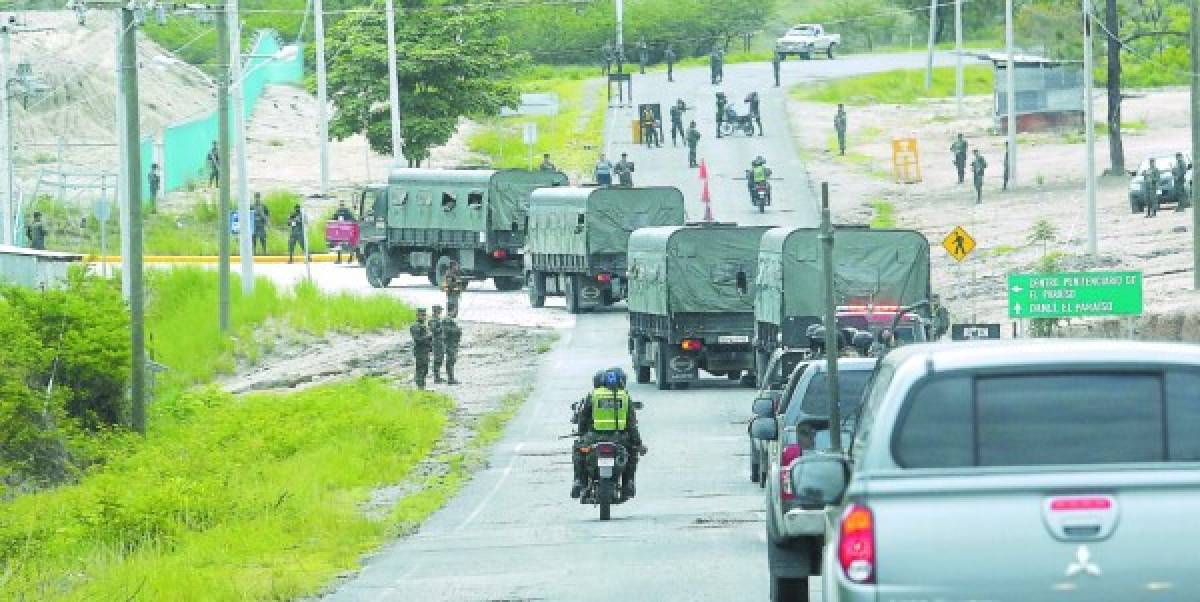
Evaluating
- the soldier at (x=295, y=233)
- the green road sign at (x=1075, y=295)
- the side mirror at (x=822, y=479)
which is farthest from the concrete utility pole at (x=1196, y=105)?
the side mirror at (x=822, y=479)

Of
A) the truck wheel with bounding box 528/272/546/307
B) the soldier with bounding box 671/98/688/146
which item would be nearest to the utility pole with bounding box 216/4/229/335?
the truck wheel with bounding box 528/272/546/307

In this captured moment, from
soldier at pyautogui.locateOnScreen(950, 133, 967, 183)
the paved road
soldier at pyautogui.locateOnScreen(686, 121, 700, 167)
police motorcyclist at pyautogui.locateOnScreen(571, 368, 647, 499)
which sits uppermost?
soldier at pyautogui.locateOnScreen(686, 121, 700, 167)

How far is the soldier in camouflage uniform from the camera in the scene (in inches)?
1754

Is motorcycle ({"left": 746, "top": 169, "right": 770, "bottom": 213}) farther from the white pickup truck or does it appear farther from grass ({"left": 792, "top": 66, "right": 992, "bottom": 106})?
the white pickup truck

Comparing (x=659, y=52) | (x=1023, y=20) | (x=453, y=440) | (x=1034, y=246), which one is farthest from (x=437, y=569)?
(x=659, y=52)

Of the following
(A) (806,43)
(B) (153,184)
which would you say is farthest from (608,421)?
(A) (806,43)

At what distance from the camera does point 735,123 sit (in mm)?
92875

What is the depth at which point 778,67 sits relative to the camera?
348ft

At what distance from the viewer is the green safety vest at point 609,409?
24.2 m

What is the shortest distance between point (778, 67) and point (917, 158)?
74.1 feet

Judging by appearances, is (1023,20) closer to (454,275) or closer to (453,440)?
(454,275)

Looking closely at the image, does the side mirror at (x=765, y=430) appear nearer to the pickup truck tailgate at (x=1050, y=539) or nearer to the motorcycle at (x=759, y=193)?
the pickup truck tailgate at (x=1050, y=539)

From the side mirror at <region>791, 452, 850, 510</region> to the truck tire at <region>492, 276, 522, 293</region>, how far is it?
172 ft

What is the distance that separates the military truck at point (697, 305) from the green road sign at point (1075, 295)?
15.6ft
